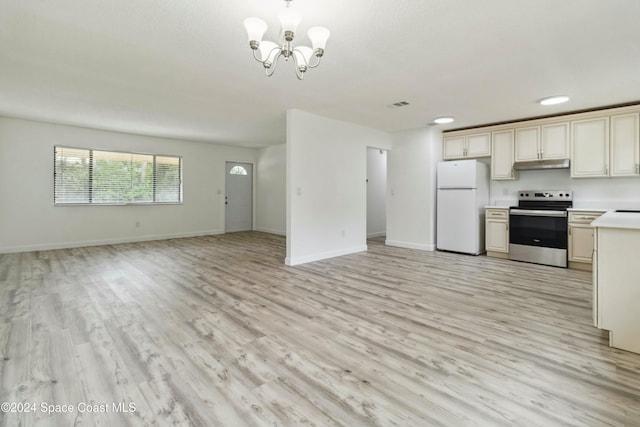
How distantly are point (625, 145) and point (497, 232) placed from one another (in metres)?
2.04

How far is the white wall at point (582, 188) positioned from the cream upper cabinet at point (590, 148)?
0.31 m

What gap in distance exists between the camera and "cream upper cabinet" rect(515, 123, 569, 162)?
4664mm

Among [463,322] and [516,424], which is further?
[463,322]

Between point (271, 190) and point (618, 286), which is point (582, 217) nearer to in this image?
point (618, 286)

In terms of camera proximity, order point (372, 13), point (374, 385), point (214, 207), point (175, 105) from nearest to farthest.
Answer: point (374, 385), point (372, 13), point (175, 105), point (214, 207)

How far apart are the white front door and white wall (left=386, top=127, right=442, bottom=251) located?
14.3 ft

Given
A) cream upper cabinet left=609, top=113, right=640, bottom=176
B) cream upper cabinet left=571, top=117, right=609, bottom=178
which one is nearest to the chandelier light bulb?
cream upper cabinet left=571, top=117, right=609, bottom=178

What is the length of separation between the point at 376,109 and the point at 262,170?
4938 mm

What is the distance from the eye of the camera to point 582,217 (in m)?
4.33

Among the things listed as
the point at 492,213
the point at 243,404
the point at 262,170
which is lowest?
the point at 243,404

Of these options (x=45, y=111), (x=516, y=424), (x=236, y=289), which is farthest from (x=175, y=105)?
(x=516, y=424)

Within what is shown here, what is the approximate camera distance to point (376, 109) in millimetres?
4566

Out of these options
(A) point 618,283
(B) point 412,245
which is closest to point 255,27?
(A) point 618,283

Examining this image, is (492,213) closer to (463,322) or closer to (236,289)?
(463,322)
